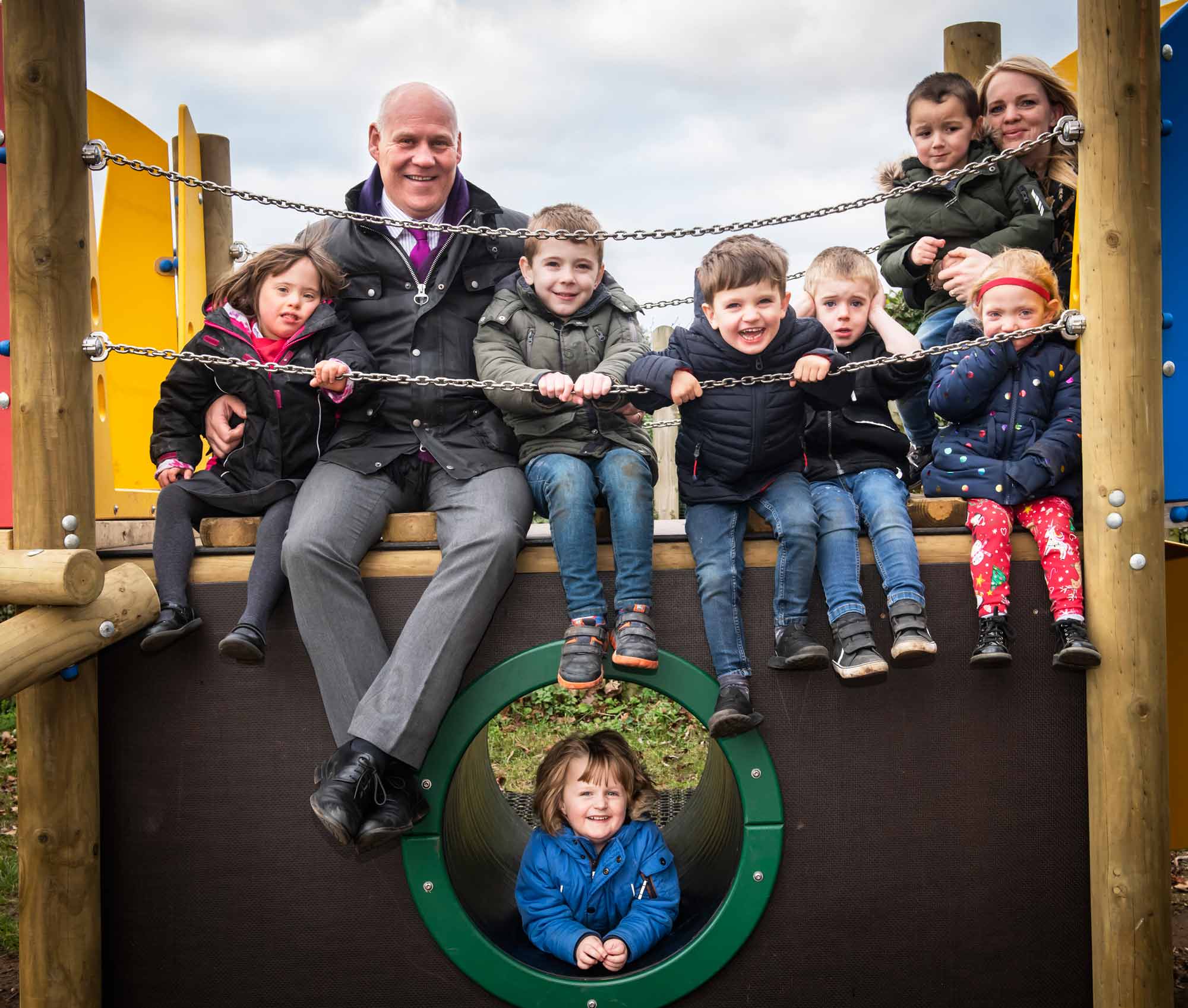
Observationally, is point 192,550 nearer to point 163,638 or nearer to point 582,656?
point 163,638

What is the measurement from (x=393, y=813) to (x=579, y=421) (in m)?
1.15

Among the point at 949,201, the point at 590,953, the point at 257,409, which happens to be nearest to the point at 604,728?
the point at 590,953

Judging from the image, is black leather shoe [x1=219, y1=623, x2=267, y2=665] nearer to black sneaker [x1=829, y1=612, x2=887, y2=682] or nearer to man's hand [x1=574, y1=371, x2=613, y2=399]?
man's hand [x1=574, y1=371, x2=613, y2=399]

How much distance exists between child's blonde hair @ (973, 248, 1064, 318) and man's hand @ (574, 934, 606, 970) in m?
2.09

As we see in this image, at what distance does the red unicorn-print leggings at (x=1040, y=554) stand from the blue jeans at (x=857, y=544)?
16cm

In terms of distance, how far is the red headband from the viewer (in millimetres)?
2951

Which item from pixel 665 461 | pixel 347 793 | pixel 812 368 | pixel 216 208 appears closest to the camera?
pixel 347 793

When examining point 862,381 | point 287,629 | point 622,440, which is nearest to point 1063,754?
point 862,381

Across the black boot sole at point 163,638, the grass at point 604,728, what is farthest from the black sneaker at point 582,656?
the grass at point 604,728

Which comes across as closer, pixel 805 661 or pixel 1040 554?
pixel 805 661

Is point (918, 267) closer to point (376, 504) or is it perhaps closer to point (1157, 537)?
point (1157, 537)

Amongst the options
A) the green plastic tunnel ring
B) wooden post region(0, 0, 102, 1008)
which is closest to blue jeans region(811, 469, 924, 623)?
the green plastic tunnel ring

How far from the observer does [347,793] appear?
2.54m

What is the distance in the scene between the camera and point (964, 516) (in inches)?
117
